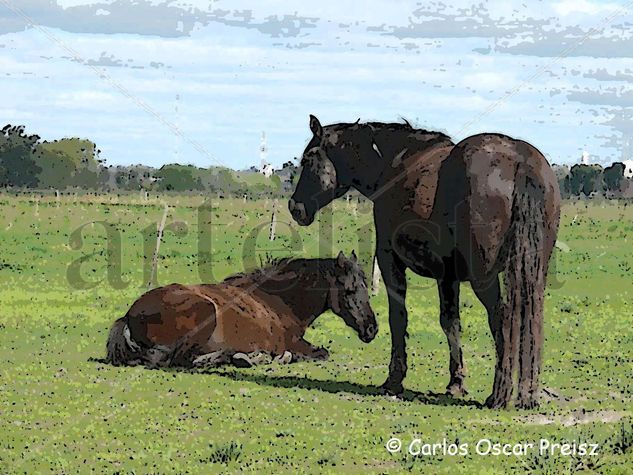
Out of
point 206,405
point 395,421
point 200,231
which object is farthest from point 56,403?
point 200,231

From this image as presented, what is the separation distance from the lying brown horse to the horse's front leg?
2161 millimetres

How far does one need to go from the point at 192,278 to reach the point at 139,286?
1816 millimetres

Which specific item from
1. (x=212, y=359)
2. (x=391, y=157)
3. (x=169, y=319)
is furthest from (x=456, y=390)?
(x=169, y=319)

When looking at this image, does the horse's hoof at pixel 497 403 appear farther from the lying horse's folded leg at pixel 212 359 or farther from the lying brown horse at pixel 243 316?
the lying horse's folded leg at pixel 212 359

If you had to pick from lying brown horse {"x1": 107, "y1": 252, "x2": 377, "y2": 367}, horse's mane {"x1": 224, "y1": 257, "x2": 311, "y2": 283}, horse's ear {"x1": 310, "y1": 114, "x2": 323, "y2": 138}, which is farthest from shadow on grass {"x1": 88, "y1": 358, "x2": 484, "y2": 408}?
horse's ear {"x1": 310, "y1": 114, "x2": 323, "y2": 138}

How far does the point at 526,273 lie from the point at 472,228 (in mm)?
689

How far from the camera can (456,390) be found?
10.9 m

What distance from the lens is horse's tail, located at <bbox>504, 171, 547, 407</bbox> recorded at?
→ 9.48 meters

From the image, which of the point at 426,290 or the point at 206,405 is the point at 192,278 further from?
the point at 206,405

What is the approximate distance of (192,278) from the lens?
24.5 m

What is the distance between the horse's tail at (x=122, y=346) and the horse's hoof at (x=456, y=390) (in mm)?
4079

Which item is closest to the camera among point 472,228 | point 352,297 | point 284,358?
point 472,228

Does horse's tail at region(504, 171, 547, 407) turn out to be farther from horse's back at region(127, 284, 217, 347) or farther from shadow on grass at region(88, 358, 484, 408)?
horse's back at region(127, 284, 217, 347)

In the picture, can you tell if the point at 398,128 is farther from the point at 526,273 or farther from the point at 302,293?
the point at 302,293
